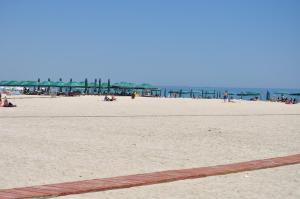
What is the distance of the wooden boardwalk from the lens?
5395 mm

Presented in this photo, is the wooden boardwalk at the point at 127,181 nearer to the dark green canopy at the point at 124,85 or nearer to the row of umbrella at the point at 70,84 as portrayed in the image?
the row of umbrella at the point at 70,84

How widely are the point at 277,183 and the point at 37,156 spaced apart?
12.5ft

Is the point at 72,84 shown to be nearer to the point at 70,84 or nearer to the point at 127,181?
the point at 70,84

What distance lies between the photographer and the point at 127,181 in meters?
6.16

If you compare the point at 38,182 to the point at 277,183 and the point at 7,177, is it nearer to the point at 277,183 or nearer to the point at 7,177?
the point at 7,177

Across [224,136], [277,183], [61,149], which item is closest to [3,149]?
[61,149]

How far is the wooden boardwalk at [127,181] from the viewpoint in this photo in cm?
539

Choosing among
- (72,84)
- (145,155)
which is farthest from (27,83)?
(145,155)

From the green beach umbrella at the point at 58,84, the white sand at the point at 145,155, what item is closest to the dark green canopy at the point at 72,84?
the green beach umbrella at the point at 58,84

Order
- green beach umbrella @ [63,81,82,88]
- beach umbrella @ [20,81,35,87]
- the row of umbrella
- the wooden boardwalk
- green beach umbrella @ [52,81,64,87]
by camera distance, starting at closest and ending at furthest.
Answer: the wooden boardwalk, beach umbrella @ [20,81,35,87], the row of umbrella, green beach umbrella @ [52,81,64,87], green beach umbrella @ [63,81,82,88]

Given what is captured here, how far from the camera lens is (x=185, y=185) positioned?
611cm

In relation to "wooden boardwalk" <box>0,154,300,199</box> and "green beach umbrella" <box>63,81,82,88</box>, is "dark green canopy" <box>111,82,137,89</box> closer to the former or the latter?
"green beach umbrella" <box>63,81,82,88</box>

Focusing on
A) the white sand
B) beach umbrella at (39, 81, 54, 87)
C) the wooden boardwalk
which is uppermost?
beach umbrella at (39, 81, 54, 87)

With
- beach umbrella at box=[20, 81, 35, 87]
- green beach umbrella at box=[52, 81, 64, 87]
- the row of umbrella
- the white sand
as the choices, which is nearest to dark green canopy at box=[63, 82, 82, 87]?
the row of umbrella
